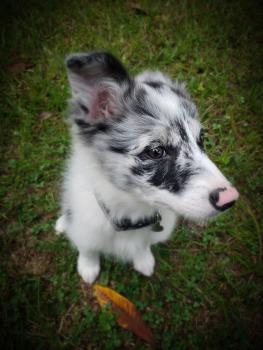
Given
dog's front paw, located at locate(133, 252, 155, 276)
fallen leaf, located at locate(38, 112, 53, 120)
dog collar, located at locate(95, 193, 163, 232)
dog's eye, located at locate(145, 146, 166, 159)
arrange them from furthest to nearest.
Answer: fallen leaf, located at locate(38, 112, 53, 120) < dog's front paw, located at locate(133, 252, 155, 276) < dog collar, located at locate(95, 193, 163, 232) < dog's eye, located at locate(145, 146, 166, 159)

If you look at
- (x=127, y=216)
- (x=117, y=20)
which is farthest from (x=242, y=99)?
(x=127, y=216)

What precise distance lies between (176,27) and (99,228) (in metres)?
3.08

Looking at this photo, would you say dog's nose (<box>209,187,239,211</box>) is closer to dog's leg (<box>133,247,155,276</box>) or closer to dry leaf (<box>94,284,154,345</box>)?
dog's leg (<box>133,247,155,276</box>)

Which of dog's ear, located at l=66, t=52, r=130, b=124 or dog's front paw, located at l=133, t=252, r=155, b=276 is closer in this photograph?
dog's ear, located at l=66, t=52, r=130, b=124

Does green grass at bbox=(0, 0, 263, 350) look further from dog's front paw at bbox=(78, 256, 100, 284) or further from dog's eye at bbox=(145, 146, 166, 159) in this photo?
dog's eye at bbox=(145, 146, 166, 159)

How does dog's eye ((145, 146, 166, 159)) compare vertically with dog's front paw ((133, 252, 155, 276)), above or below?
above

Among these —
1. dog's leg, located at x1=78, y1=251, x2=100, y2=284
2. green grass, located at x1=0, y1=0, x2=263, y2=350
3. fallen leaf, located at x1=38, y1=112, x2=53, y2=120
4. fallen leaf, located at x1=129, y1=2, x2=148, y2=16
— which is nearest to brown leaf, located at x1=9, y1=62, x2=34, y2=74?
green grass, located at x1=0, y1=0, x2=263, y2=350

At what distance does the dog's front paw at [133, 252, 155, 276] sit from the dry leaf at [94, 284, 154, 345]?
0.29 meters

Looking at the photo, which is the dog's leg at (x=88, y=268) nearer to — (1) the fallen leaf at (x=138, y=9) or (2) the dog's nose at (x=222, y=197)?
(2) the dog's nose at (x=222, y=197)

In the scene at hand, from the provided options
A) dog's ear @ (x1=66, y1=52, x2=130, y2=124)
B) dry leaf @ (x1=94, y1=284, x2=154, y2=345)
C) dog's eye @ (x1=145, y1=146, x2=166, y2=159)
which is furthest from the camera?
dry leaf @ (x1=94, y1=284, x2=154, y2=345)

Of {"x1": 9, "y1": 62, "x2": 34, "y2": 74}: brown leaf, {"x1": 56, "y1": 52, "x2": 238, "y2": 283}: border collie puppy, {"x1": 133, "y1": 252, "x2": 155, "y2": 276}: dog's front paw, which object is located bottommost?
{"x1": 133, "y1": 252, "x2": 155, "y2": 276}: dog's front paw

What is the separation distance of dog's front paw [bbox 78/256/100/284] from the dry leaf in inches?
3.9

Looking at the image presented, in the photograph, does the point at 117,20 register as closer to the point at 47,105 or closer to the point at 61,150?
the point at 47,105

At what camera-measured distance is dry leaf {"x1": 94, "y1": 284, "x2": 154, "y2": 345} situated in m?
2.57
